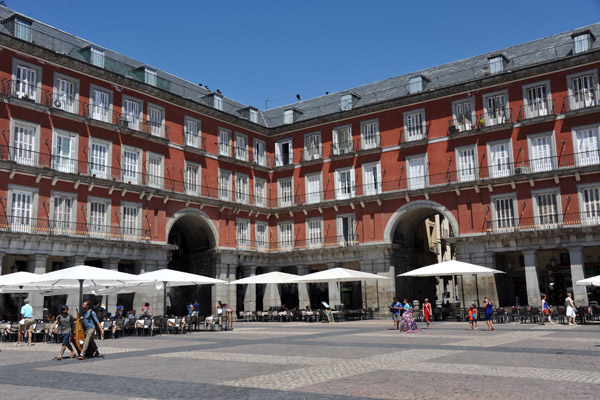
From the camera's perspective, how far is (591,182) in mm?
31250

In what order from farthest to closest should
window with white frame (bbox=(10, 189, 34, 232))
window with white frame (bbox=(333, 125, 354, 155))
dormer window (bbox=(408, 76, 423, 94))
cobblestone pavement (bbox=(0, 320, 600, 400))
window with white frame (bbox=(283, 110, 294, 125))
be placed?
window with white frame (bbox=(283, 110, 294, 125))
window with white frame (bbox=(333, 125, 354, 155))
dormer window (bbox=(408, 76, 423, 94))
window with white frame (bbox=(10, 189, 34, 232))
cobblestone pavement (bbox=(0, 320, 600, 400))

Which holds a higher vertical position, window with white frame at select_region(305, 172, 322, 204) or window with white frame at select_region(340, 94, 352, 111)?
window with white frame at select_region(340, 94, 352, 111)

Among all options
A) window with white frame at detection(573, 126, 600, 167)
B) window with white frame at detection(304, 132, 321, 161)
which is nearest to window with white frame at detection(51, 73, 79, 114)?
window with white frame at detection(304, 132, 321, 161)

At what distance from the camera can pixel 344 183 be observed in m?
40.5

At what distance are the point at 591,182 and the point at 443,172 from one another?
872 centimetres

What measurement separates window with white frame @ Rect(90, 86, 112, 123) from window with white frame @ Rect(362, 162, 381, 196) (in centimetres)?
1754

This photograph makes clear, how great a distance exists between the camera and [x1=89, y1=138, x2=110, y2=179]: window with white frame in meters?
32.0

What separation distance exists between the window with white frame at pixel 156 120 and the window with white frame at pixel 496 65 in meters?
21.7

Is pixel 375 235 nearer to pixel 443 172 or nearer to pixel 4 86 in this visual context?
pixel 443 172

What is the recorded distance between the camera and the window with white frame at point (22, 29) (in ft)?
96.6

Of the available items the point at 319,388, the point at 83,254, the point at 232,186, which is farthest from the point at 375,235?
the point at 319,388

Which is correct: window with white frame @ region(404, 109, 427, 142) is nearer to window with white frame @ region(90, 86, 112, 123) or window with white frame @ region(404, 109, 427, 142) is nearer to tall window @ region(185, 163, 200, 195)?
tall window @ region(185, 163, 200, 195)

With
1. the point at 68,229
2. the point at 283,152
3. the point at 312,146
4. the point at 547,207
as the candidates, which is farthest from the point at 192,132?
the point at 547,207

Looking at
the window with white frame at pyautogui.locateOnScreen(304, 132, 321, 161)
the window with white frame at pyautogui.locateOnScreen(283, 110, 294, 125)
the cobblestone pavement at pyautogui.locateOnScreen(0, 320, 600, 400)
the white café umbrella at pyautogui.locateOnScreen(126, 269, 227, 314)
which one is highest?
the window with white frame at pyautogui.locateOnScreen(283, 110, 294, 125)
